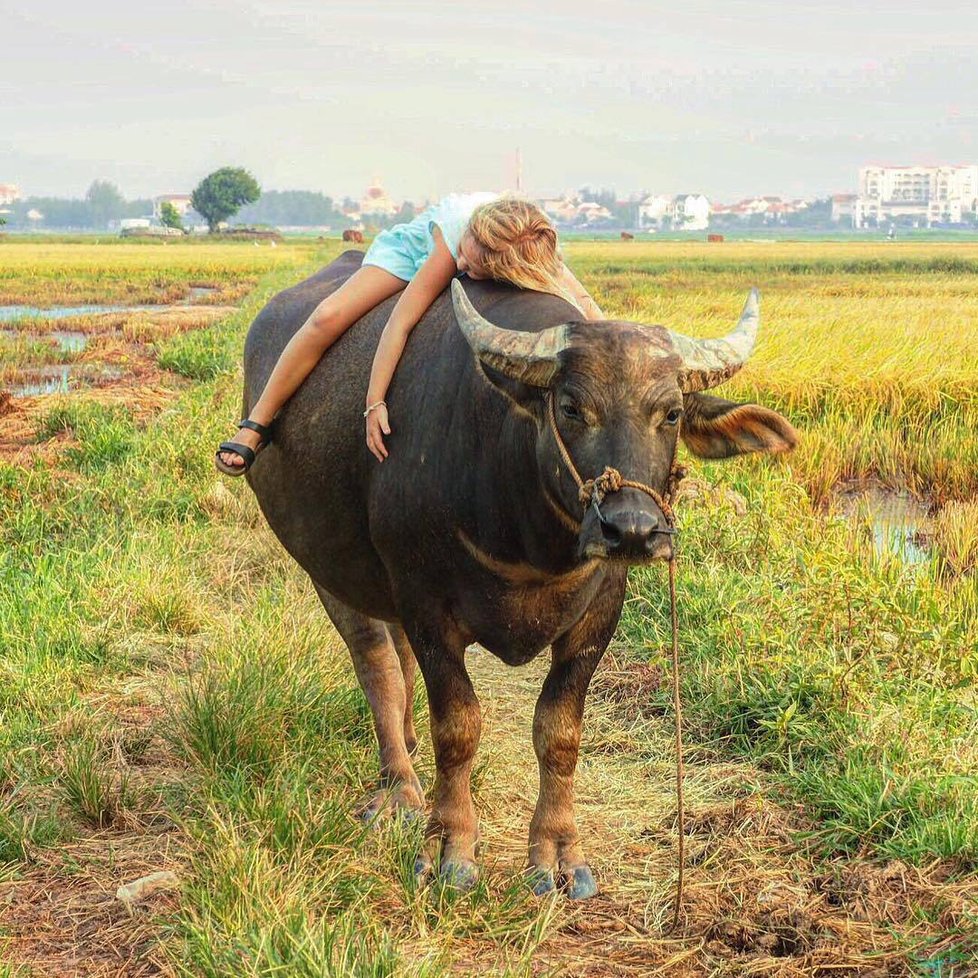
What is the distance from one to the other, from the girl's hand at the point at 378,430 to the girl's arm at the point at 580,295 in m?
0.60

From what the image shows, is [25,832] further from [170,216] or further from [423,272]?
[170,216]

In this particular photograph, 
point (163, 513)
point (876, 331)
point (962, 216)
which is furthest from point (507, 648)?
point (962, 216)

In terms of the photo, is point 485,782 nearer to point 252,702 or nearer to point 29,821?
point 252,702

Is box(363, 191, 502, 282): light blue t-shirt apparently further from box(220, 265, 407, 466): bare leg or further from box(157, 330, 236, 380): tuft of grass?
box(157, 330, 236, 380): tuft of grass

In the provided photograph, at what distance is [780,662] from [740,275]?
1168 inches

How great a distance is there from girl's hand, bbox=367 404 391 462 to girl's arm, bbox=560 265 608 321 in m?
0.60

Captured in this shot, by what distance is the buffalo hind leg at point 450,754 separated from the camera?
3098mm

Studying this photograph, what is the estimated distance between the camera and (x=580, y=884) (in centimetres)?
309

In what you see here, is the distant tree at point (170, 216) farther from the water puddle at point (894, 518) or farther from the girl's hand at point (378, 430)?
the girl's hand at point (378, 430)

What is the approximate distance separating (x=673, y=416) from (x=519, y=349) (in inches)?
14.3

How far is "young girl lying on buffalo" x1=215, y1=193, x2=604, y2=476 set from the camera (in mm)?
3158

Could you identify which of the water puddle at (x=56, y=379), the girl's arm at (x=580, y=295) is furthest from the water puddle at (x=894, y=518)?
the water puddle at (x=56, y=379)

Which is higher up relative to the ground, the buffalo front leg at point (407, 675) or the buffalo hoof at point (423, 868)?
the buffalo front leg at point (407, 675)

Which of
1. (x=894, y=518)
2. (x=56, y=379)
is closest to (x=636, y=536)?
(x=894, y=518)
